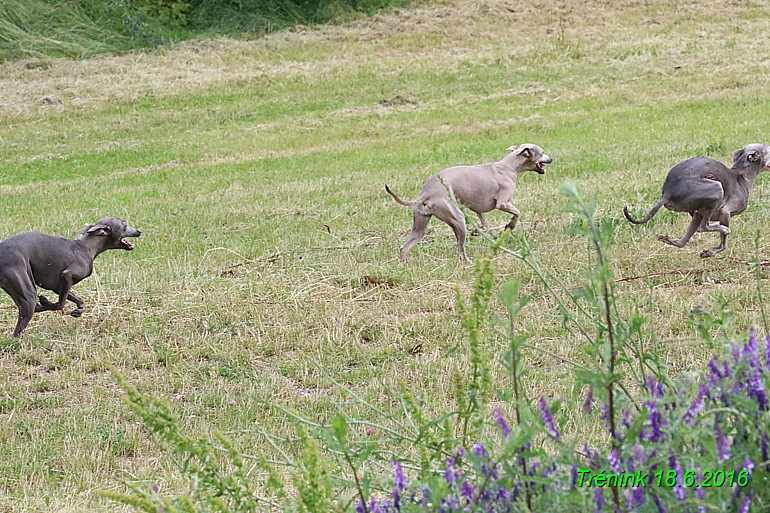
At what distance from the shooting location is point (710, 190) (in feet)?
25.3

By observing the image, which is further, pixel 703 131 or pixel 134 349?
pixel 703 131

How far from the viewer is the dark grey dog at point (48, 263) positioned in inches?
271

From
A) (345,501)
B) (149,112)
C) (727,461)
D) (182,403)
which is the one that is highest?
(727,461)

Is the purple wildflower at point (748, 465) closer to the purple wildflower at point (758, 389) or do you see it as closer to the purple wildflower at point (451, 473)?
the purple wildflower at point (758, 389)

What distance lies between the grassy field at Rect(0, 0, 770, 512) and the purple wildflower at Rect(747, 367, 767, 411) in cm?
30

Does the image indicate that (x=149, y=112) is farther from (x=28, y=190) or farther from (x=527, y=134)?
(x=527, y=134)

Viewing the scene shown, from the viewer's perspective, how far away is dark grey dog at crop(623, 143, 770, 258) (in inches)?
305

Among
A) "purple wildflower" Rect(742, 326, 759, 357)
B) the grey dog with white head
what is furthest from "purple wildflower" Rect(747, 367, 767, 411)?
the grey dog with white head

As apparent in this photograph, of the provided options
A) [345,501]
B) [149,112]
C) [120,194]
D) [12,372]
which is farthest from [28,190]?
[345,501]

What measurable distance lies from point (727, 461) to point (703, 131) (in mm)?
14902

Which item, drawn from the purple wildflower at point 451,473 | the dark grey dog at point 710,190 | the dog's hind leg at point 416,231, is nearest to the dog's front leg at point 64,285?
the dog's hind leg at point 416,231

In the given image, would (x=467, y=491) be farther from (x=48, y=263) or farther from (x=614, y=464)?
(x=48, y=263)

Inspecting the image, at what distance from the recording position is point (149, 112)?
74.8ft

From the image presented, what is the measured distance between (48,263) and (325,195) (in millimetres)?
6082
